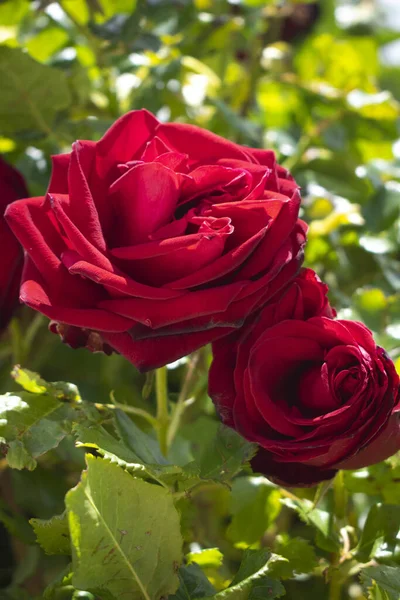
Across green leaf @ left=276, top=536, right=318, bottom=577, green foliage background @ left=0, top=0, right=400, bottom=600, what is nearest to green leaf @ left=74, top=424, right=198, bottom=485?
green foliage background @ left=0, top=0, right=400, bottom=600

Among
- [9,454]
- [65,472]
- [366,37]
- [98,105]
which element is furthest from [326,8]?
[9,454]

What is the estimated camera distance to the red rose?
395mm

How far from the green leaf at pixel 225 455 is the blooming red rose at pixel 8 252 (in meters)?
0.20

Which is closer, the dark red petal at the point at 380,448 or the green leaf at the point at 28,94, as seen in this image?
the dark red petal at the point at 380,448

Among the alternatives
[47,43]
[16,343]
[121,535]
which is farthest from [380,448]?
[47,43]

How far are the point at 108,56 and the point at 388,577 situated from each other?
0.55 m

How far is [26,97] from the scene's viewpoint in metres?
0.67

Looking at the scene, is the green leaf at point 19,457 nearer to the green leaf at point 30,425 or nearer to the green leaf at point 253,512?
the green leaf at point 30,425

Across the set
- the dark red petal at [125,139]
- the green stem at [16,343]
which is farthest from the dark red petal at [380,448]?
the green stem at [16,343]

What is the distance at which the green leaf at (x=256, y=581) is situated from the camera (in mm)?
386

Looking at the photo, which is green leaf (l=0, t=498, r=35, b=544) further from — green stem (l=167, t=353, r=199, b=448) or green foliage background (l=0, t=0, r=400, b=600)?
green stem (l=167, t=353, r=199, b=448)

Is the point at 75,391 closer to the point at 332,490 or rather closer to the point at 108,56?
the point at 332,490

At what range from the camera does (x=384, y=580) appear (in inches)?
16.3

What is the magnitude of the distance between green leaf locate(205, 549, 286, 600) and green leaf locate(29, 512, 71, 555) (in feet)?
0.31
